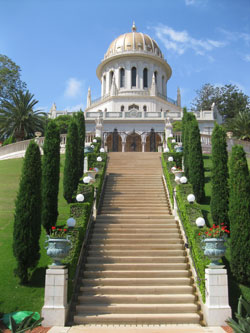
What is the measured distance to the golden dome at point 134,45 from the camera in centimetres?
5734

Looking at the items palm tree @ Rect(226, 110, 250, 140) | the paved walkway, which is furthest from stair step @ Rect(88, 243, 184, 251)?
palm tree @ Rect(226, 110, 250, 140)

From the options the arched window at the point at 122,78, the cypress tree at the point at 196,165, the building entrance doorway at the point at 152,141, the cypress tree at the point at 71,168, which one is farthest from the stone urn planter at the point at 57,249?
the arched window at the point at 122,78

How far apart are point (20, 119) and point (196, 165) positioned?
2431 centimetres

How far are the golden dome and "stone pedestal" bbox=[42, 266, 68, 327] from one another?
52729mm

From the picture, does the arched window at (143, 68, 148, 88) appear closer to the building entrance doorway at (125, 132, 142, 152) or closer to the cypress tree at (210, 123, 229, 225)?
the building entrance doorway at (125, 132, 142, 152)

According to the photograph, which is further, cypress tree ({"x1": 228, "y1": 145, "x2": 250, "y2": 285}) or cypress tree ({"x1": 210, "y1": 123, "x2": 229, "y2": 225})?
cypress tree ({"x1": 210, "y1": 123, "x2": 229, "y2": 225})

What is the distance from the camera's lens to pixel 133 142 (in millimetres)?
40062

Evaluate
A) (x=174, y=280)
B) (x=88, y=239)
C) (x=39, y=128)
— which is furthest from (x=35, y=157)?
(x=39, y=128)

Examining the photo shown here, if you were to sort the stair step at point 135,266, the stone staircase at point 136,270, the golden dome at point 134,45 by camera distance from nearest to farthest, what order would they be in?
the stone staircase at point 136,270 < the stair step at point 135,266 < the golden dome at point 134,45

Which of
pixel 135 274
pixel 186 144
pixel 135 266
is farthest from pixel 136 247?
pixel 186 144

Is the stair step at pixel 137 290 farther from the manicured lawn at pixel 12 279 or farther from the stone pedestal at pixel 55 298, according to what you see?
the manicured lawn at pixel 12 279

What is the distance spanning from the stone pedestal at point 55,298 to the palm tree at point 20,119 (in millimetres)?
29239

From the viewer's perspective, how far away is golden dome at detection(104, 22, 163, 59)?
2258 inches

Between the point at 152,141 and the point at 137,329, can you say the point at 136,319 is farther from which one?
the point at 152,141
